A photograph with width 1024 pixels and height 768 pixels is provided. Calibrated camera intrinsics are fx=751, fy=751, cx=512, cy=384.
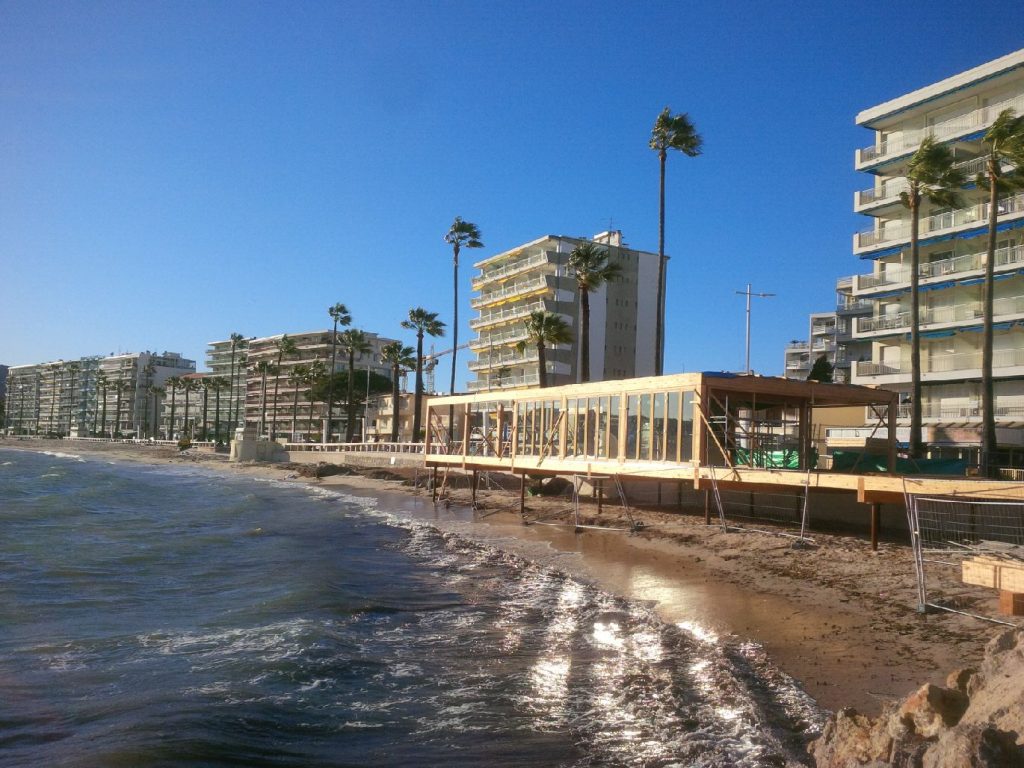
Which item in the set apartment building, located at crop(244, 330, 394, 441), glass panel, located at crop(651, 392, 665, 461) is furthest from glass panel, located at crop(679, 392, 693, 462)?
apartment building, located at crop(244, 330, 394, 441)

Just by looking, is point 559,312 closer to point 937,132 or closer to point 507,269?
point 507,269

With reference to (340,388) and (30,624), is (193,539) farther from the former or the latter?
(340,388)

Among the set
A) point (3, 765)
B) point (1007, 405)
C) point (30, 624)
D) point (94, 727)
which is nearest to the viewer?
point (3, 765)

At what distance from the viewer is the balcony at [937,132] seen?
122ft

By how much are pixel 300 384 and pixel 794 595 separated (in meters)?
112

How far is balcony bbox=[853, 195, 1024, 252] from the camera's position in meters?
36.7

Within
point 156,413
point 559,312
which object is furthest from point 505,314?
point 156,413

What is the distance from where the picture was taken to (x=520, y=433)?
27125 mm

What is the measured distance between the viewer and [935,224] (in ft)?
133

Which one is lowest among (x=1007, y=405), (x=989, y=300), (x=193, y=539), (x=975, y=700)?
(x=193, y=539)

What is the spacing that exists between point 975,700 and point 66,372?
21809cm

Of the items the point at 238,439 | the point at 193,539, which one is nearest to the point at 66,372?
the point at 238,439

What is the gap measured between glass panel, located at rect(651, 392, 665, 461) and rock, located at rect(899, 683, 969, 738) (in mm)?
14606

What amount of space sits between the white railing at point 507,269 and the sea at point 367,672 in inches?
2223
